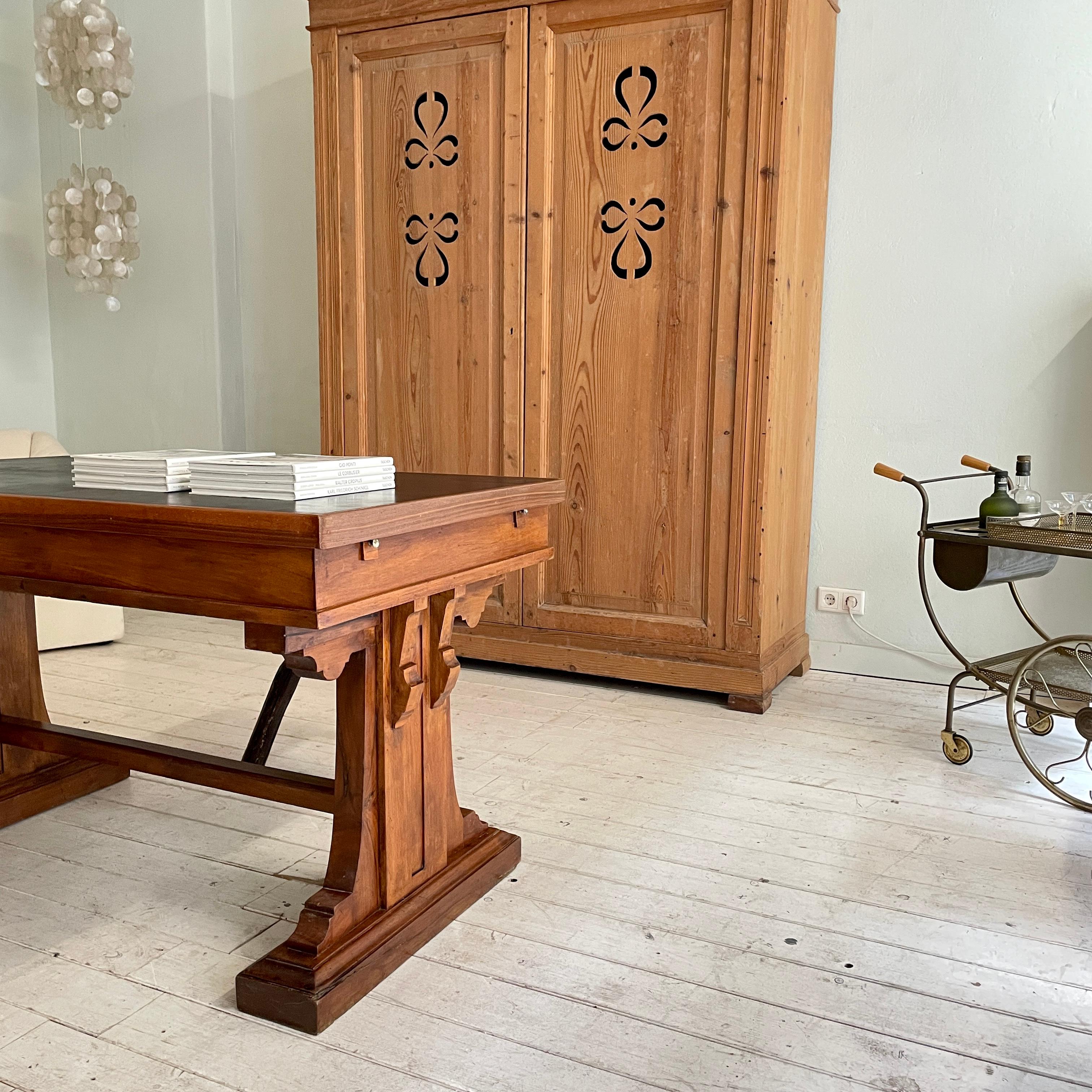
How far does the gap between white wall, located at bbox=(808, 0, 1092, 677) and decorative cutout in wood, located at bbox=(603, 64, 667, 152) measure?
77 centimetres

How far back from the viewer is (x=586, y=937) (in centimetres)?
194

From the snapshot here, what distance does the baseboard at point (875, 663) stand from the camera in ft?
12.2

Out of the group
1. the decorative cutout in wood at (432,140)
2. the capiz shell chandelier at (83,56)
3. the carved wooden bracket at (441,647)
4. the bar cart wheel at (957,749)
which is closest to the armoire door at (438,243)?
the decorative cutout in wood at (432,140)

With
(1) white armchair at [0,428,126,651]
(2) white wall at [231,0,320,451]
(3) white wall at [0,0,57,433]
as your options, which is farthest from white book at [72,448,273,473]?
(3) white wall at [0,0,57,433]

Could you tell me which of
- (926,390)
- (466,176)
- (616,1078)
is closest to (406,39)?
(466,176)

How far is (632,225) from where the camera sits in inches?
133

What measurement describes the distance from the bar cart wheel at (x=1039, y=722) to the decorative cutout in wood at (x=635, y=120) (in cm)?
206

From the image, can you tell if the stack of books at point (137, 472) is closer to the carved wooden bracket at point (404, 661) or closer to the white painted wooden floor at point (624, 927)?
the carved wooden bracket at point (404, 661)

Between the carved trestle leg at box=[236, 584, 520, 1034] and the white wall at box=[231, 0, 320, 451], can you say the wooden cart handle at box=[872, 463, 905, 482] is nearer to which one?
the carved trestle leg at box=[236, 584, 520, 1034]

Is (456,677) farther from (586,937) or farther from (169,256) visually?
(169,256)

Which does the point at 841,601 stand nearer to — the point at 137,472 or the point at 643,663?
the point at 643,663

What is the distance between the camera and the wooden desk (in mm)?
1540

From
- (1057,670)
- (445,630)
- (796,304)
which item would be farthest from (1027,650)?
(445,630)

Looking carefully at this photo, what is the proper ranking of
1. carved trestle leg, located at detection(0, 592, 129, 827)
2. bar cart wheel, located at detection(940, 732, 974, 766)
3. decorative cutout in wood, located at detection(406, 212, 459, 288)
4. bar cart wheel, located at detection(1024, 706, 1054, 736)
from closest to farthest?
carved trestle leg, located at detection(0, 592, 129, 827) < bar cart wheel, located at detection(940, 732, 974, 766) < bar cart wheel, located at detection(1024, 706, 1054, 736) < decorative cutout in wood, located at detection(406, 212, 459, 288)
